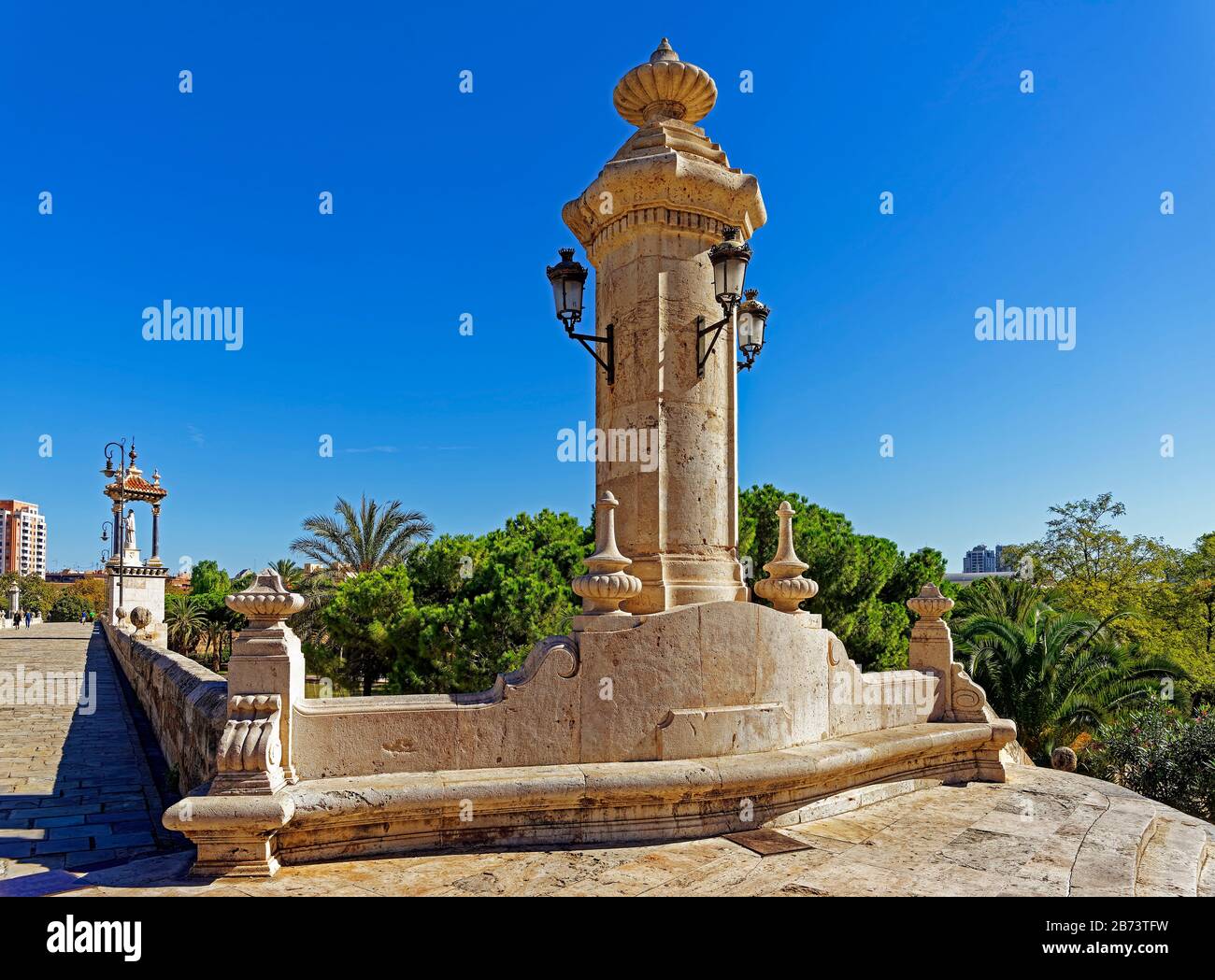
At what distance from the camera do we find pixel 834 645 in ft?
18.8

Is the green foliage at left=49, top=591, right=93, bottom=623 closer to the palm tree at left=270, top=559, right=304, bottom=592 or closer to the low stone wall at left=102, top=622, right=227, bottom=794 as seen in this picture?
the palm tree at left=270, top=559, right=304, bottom=592

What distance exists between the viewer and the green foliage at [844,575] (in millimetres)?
16422

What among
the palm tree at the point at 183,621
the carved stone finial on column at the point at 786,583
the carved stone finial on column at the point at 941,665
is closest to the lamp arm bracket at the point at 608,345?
the carved stone finial on column at the point at 786,583

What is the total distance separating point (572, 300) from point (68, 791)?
5.64m

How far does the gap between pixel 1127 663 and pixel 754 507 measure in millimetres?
7824

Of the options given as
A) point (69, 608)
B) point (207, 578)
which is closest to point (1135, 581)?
point (207, 578)

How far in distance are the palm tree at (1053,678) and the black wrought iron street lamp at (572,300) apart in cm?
1009

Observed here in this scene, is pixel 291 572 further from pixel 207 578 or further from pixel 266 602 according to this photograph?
pixel 266 602

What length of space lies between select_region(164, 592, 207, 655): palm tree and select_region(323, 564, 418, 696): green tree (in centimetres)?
1887

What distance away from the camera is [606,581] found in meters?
4.56

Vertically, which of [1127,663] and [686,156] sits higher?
[686,156]

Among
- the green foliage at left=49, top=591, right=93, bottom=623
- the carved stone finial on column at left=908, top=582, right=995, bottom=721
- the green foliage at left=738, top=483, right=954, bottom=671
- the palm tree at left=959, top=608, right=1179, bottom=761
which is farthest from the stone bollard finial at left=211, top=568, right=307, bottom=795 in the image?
the green foliage at left=49, top=591, right=93, bottom=623
